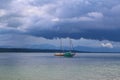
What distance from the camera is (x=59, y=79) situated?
50.3 m

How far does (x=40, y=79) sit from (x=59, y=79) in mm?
3037

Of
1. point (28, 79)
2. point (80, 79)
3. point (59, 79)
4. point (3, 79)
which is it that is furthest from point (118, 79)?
point (3, 79)

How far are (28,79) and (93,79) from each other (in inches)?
404

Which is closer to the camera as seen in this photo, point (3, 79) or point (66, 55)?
point (3, 79)

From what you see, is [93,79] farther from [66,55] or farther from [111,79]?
[66,55]

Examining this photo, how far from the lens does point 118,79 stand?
161 ft

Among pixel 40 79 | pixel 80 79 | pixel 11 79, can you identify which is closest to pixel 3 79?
pixel 11 79

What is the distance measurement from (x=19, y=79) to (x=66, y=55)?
119140 mm

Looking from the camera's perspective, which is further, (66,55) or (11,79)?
(66,55)

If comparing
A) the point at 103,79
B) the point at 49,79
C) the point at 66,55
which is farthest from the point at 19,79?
the point at 66,55

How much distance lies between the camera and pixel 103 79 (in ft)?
163

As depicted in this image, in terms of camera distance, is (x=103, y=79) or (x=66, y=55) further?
(x=66, y=55)

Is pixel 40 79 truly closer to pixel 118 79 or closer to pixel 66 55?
pixel 118 79

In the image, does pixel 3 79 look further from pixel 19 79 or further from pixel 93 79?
pixel 93 79
